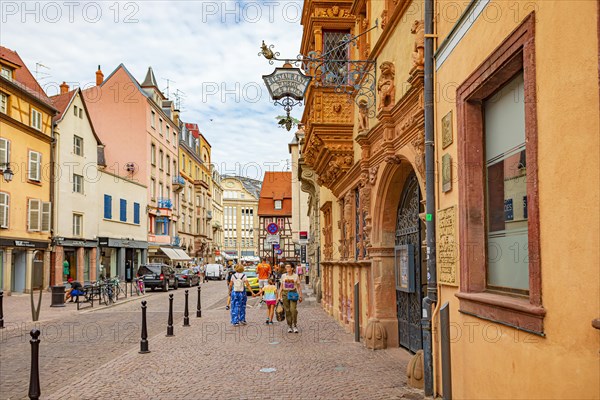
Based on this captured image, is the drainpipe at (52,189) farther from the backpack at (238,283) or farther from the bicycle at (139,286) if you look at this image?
the backpack at (238,283)

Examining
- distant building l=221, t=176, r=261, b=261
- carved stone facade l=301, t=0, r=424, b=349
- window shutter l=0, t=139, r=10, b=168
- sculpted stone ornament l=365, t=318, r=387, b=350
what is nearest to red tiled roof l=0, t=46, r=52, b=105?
window shutter l=0, t=139, r=10, b=168

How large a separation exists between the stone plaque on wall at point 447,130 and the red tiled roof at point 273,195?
235ft

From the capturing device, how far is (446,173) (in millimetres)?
6785

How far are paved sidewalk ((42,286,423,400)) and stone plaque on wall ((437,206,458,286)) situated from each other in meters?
Result: 1.68

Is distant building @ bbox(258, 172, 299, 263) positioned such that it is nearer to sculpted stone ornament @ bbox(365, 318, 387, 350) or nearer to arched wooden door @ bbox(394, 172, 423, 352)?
sculpted stone ornament @ bbox(365, 318, 387, 350)

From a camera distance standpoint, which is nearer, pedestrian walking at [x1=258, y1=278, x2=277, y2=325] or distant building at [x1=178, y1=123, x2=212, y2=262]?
pedestrian walking at [x1=258, y1=278, x2=277, y2=325]

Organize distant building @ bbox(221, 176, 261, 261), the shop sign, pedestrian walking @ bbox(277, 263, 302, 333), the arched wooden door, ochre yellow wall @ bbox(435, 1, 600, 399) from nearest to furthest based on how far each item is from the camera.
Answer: ochre yellow wall @ bbox(435, 1, 600, 399) < the arched wooden door < pedestrian walking @ bbox(277, 263, 302, 333) < the shop sign < distant building @ bbox(221, 176, 261, 261)

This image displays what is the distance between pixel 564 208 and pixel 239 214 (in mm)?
99334

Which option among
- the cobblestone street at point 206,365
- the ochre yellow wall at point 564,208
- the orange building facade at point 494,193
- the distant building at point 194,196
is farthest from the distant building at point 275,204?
the ochre yellow wall at point 564,208

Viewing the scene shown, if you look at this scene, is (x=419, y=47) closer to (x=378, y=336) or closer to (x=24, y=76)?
(x=378, y=336)

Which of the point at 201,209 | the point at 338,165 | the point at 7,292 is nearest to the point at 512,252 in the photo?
the point at 338,165

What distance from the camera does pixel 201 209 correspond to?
7425 centimetres

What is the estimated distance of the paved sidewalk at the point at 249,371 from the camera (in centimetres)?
788

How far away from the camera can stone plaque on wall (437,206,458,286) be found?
648cm
